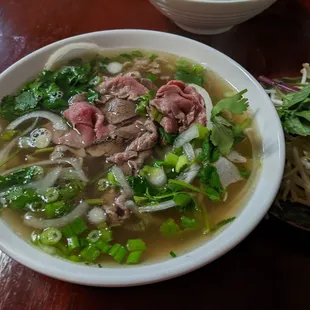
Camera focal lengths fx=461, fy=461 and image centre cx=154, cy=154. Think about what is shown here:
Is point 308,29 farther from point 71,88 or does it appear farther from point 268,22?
point 71,88

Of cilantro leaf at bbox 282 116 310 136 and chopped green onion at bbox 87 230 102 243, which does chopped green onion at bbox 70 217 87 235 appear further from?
cilantro leaf at bbox 282 116 310 136

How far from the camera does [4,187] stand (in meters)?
1.42

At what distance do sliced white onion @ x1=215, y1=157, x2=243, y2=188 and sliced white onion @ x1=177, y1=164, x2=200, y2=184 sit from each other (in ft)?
0.21

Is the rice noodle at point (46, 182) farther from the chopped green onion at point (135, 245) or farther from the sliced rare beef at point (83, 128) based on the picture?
the chopped green onion at point (135, 245)

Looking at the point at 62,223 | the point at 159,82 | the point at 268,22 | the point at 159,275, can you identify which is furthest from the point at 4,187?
the point at 268,22

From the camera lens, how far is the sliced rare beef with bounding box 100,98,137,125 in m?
1.56

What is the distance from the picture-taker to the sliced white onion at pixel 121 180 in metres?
1.40

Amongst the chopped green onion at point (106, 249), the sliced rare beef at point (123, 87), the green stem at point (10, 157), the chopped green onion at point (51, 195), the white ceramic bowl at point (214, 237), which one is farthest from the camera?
the sliced rare beef at point (123, 87)

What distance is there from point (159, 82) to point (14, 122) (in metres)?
0.55

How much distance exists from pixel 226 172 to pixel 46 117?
653mm

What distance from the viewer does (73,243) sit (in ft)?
4.22

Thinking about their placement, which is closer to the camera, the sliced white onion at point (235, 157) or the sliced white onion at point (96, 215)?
the sliced white onion at point (96, 215)

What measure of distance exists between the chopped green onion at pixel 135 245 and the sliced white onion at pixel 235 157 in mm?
396

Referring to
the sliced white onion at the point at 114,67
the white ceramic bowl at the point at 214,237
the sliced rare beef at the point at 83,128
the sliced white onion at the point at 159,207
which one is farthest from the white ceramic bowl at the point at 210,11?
the sliced white onion at the point at 159,207
